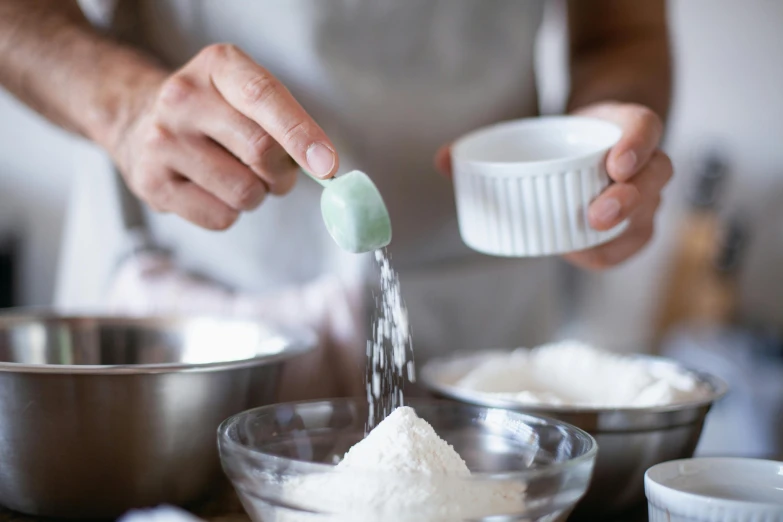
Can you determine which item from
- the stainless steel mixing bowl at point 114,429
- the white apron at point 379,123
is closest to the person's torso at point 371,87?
the white apron at point 379,123

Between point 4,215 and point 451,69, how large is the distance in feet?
3.96

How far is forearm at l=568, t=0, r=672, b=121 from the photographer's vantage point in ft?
2.93

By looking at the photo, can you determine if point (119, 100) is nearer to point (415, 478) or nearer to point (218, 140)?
point (218, 140)

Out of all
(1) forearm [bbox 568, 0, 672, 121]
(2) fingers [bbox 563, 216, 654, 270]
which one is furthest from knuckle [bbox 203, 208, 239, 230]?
(1) forearm [bbox 568, 0, 672, 121]

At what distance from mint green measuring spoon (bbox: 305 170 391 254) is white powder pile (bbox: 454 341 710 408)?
17 cm

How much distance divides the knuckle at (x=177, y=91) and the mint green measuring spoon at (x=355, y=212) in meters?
0.14

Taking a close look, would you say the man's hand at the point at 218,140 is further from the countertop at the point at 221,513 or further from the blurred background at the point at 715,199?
the blurred background at the point at 715,199

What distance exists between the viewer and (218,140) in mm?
591

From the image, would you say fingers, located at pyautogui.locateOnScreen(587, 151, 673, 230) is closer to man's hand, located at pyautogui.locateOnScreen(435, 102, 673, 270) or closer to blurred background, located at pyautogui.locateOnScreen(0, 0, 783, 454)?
man's hand, located at pyautogui.locateOnScreen(435, 102, 673, 270)

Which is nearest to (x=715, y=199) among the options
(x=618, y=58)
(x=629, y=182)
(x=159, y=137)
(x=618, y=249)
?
(x=618, y=58)

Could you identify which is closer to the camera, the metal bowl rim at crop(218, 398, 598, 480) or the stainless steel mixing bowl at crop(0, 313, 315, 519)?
the metal bowl rim at crop(218, 398, 598, 480)

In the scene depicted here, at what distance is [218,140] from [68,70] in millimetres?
217

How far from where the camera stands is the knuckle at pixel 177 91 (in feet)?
1.94

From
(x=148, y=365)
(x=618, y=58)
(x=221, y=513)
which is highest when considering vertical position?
(x=618, y=58)
